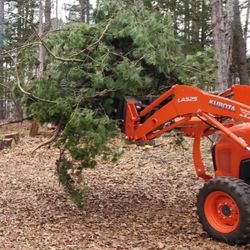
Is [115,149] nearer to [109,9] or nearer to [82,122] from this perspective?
[82,122]

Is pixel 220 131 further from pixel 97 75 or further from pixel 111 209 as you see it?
pixel 111 209

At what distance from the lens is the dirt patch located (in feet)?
19.6

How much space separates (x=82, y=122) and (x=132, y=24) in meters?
1.62

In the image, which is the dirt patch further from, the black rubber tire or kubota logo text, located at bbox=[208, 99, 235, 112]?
kubota logo text, located at bbox=[208, 99, 235, 112]

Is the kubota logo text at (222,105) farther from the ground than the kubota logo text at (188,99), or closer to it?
closer to it

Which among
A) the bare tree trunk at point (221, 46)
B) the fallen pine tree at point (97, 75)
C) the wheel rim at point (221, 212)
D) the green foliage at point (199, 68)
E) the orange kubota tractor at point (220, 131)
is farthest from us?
the bare tree trunk at point (221, 46)

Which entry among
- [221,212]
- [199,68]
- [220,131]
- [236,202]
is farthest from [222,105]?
[199,68]

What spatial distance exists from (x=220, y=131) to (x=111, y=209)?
2.45 meters

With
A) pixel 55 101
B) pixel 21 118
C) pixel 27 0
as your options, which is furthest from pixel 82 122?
pixel 27 0

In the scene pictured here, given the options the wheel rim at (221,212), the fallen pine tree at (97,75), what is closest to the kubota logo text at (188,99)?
the fallen pine tree at (97,75)

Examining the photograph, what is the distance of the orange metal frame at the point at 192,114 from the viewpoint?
566 cm

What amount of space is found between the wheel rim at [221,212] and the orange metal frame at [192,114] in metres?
0.65

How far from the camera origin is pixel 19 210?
770cm

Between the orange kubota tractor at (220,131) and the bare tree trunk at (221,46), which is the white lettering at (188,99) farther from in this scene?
the bare tree trunk at (221,46)
